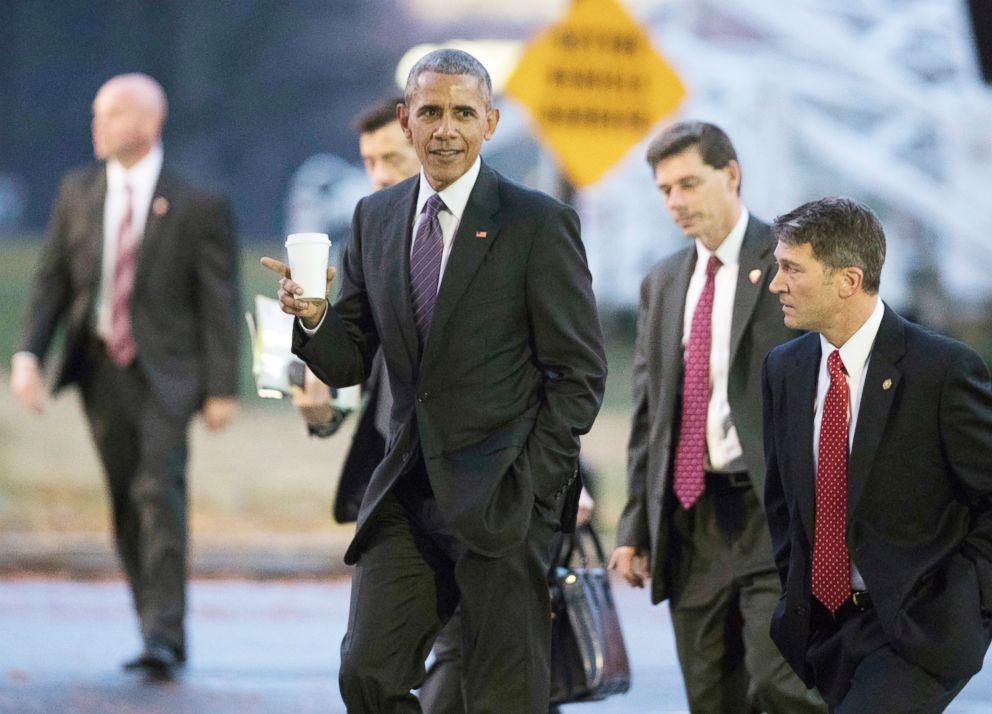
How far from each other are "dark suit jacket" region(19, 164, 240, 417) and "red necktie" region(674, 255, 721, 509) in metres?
3.10

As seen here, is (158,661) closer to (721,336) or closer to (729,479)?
(729,479)

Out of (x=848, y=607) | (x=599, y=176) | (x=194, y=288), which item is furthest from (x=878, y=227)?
(x=599, y=176)

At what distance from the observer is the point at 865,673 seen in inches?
210

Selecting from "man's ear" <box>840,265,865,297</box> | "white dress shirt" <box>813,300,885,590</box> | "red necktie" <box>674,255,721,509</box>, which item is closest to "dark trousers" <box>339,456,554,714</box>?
"white dress shirt" <box>813,300,885,590</box>

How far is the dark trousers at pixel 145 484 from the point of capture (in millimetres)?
9125

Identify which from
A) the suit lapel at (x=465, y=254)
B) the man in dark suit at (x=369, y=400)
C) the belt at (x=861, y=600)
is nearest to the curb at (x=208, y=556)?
the man in dark suit at (x=369, y=400)

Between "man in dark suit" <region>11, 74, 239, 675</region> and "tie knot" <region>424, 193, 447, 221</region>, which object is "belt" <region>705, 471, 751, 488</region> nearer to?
"tie knot" <region>424, 193, 447, 221</region>

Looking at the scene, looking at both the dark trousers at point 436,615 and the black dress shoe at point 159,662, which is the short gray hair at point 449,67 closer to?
the dark trousers at point 436,615

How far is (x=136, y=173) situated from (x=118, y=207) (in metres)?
0.19

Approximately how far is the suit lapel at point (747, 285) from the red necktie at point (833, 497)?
1351 mm

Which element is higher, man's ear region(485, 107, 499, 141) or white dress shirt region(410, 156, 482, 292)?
man's ear region(485, 107, 499, 141)

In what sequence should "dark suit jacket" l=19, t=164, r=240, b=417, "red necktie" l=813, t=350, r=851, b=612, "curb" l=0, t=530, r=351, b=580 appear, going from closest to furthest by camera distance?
"red necktie" l=813, t=350, r=851, b=612 → "dark suit jacket" l=19, t=164, r=240, b=417 → "curb" l=0, t=530, r=351, b=580

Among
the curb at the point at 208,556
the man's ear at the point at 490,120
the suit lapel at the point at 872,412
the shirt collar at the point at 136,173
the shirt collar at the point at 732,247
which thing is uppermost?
the man's ear at the point at 490,120

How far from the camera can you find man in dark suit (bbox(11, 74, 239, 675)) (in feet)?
30.4
